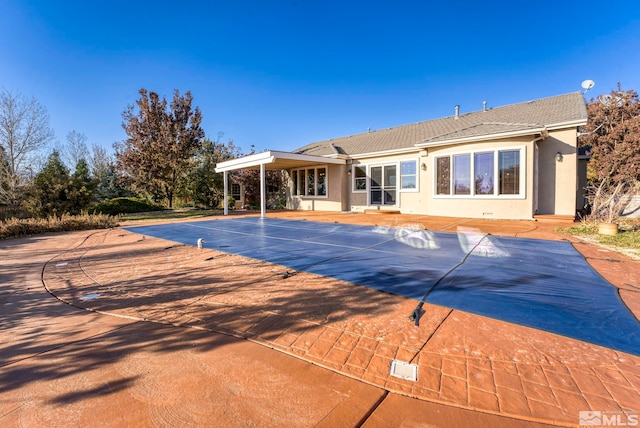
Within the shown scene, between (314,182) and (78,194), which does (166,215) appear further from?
(314,182)

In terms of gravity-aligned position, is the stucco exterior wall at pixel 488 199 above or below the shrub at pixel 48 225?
above

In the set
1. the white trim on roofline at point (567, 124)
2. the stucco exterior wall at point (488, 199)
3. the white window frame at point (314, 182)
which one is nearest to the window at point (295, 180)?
the white window frame at point (314, 182)

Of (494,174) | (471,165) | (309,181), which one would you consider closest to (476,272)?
(494,174)

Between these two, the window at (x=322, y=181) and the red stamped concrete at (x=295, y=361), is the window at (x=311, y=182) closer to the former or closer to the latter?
the window at (x=322, y=181)

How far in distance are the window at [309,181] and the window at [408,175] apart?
15.5 feet

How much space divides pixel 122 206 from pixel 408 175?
60.4 ft

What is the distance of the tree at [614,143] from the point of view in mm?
11375

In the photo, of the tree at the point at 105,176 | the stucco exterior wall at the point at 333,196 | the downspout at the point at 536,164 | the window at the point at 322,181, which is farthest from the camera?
the tree at the point at 105,176

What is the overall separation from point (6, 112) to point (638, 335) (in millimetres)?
29327

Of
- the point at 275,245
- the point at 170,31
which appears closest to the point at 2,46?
the point at 170,31

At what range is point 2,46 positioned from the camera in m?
13.8

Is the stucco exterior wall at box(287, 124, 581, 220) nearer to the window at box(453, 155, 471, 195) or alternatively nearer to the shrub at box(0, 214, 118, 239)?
the window at box(453, 155, 471, 195)

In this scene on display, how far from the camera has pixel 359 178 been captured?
1558 centimetres

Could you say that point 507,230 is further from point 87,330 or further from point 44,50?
point 44,50
